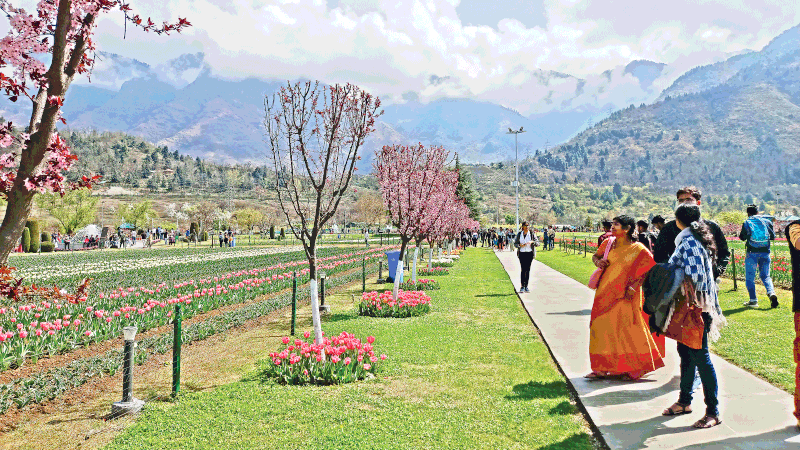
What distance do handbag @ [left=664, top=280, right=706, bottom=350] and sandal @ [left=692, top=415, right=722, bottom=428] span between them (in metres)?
0.58

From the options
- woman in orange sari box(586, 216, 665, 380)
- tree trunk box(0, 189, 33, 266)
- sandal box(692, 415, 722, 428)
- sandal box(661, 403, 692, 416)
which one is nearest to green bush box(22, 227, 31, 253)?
tree trunk box(0, 189, 33, 266)

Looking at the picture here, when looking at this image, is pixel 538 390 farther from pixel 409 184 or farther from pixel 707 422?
pixel 409 184

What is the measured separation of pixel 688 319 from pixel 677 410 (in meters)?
0.86

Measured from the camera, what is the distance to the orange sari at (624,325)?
17.9 ft

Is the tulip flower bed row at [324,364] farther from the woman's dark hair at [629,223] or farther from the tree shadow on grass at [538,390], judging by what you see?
the woman's dark hair at [629,223]

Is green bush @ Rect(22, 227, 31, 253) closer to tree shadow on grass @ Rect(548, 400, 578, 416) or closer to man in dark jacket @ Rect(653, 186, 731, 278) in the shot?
tree shadow on grass @ Rect(548, 400, 578, 416)

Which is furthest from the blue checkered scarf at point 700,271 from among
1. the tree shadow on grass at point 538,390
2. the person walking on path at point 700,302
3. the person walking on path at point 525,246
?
the person walking on path at point 525,246

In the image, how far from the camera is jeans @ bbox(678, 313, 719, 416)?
165 inches

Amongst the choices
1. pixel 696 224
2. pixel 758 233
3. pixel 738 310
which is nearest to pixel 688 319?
pixel 696 224

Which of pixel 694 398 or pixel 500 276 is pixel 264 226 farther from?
pixel 694 398

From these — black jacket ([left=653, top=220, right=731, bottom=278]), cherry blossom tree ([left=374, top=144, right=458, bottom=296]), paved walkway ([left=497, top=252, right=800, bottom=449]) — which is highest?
cherry blossom tree ([left=374, top=144, right=458, bottom=296])

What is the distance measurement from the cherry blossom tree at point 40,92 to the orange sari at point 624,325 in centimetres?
498

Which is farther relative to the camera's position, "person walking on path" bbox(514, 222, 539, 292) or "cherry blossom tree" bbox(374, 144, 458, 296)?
"person walking on path" bbox(514, 222, 539, 292)

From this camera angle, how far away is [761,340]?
7207 millimetres
